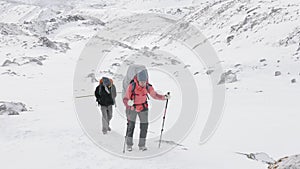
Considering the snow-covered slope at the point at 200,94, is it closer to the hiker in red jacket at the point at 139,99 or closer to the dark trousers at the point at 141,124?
the dark trousers at the point at 141,124

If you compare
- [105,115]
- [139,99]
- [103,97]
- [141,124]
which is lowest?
[141,124]

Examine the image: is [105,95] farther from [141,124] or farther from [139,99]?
[139,99]

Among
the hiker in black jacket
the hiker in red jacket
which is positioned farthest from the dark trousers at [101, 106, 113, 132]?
the hiker in red jacket

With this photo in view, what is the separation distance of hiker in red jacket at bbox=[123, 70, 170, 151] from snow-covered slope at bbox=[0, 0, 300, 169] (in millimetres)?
610

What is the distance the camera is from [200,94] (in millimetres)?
19203

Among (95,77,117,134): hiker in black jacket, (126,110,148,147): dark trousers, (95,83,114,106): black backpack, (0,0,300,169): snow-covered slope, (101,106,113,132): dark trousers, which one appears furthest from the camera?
(101,106,113,132): dark trousers

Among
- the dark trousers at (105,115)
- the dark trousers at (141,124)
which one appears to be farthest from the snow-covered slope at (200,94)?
the dark trousers at (141,124)

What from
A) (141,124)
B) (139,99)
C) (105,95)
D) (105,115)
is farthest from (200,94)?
(139,99)

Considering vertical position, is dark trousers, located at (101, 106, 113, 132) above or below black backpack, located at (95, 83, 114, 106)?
below

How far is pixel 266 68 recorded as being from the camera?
20516 millimetres

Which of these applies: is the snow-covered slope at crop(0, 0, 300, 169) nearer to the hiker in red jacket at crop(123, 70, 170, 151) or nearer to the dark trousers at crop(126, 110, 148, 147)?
the dark trousers at crop(126, 110, 148, 147)

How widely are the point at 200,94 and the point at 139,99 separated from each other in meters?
11.5

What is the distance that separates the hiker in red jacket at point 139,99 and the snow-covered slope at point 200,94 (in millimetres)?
610

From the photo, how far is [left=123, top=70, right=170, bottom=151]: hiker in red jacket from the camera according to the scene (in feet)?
25.8
